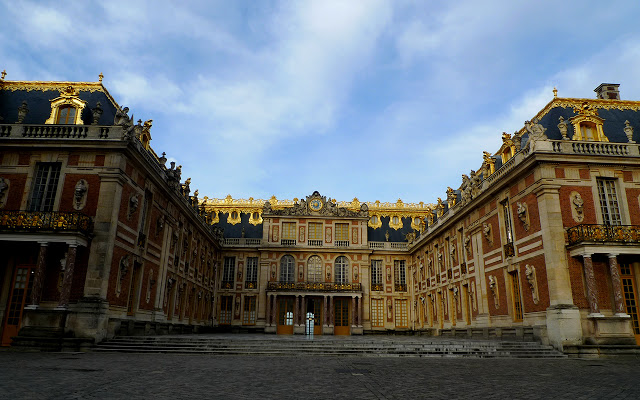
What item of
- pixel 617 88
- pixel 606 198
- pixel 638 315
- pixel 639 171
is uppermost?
pixel 617 88

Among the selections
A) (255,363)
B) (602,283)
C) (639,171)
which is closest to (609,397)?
(255,363)

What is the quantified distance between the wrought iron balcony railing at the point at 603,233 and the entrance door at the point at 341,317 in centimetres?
2494

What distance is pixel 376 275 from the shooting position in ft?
138

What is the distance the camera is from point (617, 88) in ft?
84.0

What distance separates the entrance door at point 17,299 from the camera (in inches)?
683

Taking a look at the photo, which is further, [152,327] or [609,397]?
[152,327]

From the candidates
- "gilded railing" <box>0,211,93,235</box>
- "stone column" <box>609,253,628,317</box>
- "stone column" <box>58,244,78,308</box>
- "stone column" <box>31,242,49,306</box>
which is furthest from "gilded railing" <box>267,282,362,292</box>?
"stone column" <box>609,253,628,317</box>

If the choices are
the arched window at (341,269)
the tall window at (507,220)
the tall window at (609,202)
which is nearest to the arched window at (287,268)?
the arched window at (341,269)

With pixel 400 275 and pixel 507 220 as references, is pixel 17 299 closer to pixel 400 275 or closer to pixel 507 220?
pixel 507 220

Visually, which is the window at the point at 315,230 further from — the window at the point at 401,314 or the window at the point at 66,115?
the window at the point at 66,115

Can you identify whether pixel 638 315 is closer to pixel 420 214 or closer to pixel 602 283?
pixel 602 283

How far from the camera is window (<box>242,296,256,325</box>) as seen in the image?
39.7m

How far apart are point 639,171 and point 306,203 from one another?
28.1 m

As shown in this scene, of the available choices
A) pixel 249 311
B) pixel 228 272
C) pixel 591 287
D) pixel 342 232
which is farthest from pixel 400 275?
pixel 591 287
